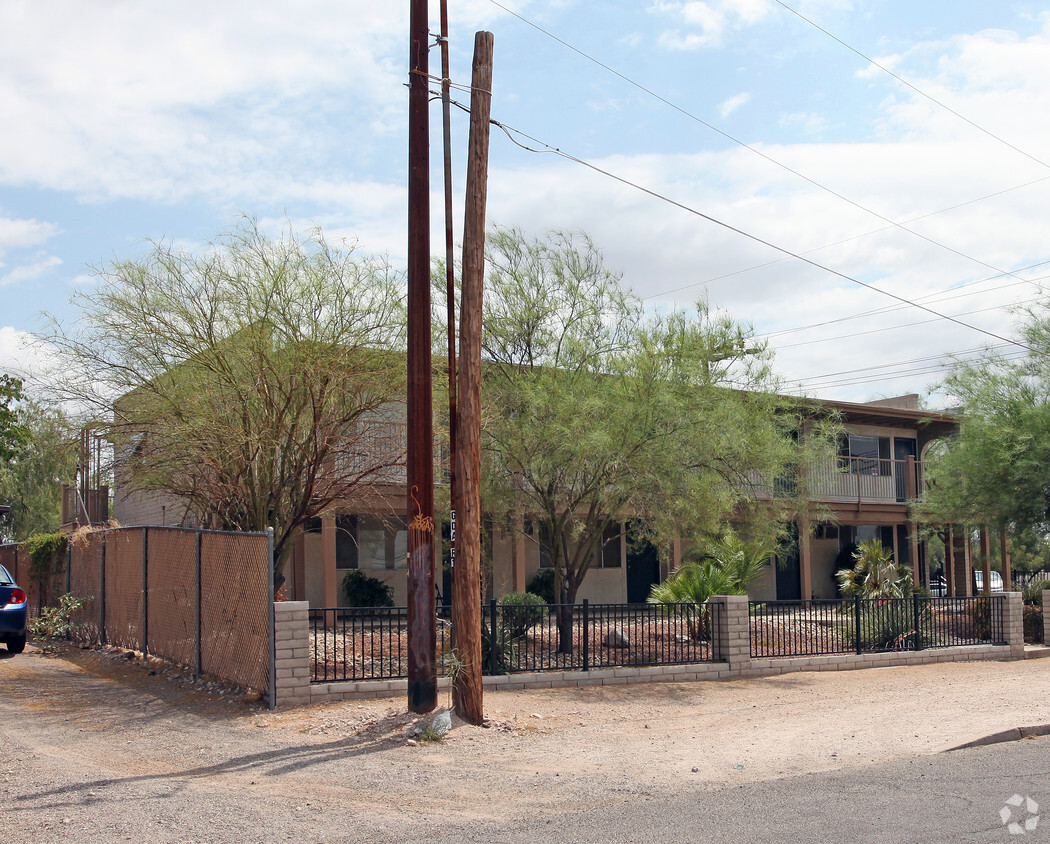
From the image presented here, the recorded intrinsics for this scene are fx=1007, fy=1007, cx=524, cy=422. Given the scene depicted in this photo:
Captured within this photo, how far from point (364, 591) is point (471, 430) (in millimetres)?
12923

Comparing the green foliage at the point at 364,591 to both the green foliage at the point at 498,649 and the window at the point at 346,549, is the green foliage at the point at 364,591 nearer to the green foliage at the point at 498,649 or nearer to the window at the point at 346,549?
the window at the point at 346,549

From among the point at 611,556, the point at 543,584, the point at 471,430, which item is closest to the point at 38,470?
the point at 543,584

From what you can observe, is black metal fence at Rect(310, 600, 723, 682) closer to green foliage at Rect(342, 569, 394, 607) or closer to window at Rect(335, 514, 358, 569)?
green foliage at Rect(342, 569, 394, 607)

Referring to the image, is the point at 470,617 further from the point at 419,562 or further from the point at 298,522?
the point at 298,522

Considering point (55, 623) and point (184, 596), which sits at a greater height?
point (184, 596)

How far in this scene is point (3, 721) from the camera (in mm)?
10164

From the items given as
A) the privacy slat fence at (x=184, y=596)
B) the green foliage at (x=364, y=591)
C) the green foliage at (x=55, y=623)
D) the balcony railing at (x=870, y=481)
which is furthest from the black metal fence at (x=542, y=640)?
the balcony railing at (x=870, y=481)

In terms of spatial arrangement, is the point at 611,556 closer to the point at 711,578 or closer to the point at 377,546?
the point at 377,546

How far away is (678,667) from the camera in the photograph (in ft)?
46.8

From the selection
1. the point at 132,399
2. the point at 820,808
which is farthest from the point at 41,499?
the point at 820,808

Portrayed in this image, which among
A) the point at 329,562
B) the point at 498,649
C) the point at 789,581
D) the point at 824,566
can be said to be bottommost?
the point at 789,581

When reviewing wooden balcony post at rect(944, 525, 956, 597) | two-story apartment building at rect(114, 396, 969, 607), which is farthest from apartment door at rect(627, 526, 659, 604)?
wooden balcony post at rect(944, 525, 956, 597)

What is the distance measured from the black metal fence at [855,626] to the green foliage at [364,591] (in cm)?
842

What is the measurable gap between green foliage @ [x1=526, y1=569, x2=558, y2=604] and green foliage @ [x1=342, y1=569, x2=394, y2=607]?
3.77m
